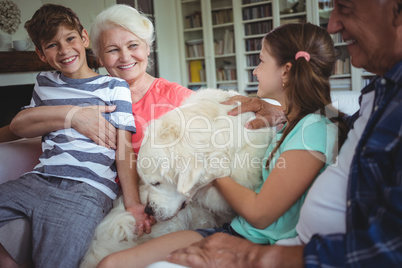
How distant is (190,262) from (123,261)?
301mm

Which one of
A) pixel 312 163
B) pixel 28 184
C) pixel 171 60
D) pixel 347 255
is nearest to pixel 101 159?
pixel 28 184

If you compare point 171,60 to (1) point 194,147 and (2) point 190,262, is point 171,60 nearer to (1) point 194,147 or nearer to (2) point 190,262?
(1) point 194,147

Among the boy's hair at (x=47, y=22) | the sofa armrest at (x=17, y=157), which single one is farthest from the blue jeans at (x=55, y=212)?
the boy's hair at (x=47, y=22)

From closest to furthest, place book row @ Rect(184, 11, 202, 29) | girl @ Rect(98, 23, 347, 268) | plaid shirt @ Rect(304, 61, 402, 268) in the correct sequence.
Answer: plaid shirt @ Rect(304, 61, 402, 268) → girl @ Rect(98, 23, 347, 268) → book row @ Rect(184, 11, 202, 29)

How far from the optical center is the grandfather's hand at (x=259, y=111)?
1.22 metres

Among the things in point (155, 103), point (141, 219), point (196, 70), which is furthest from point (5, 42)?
point (196, 70)

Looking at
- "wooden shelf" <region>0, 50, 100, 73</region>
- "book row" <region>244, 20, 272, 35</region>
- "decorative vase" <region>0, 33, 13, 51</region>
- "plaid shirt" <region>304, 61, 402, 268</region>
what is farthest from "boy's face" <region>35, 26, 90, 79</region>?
"book row" <region>244, 20, 272, 35</region>

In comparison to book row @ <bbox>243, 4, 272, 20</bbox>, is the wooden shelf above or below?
below

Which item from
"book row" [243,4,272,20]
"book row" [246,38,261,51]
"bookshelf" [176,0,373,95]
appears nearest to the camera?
"bookshelf" [176,0,373,95]

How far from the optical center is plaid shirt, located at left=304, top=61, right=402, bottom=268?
60 cm

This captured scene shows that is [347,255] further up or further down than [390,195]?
further down

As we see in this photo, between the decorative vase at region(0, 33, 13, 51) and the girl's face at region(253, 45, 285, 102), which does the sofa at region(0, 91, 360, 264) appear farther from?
the decorative vase at region(0, 33, 13, 51)

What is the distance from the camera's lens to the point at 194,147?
1.12 m

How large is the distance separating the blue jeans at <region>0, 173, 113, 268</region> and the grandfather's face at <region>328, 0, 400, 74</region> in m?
1.00
